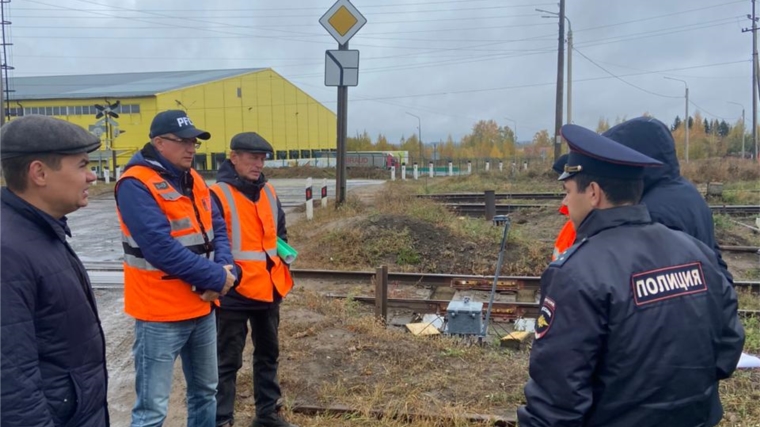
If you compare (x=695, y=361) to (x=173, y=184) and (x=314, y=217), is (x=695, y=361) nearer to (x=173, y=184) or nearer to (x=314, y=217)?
(x=173, y=184)

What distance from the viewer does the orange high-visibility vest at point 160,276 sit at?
3113mm

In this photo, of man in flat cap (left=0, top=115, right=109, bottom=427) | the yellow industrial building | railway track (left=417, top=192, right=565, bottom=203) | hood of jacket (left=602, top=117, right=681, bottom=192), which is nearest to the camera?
man in flat cap (left=0, top=115, right=109, bottom=427)

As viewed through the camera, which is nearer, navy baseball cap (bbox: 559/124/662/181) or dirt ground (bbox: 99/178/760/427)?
navy baseball cap (bbox: 559/124/662/181)

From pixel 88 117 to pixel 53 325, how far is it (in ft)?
154

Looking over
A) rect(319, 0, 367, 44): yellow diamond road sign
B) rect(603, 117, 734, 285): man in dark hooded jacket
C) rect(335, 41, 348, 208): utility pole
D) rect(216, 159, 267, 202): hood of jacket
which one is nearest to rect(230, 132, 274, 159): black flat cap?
rect(216, 159, 267, 202): hood of jacket

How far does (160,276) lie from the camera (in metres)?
3.13

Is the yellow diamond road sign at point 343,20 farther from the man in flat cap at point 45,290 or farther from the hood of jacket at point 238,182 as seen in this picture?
the man in flat cap at point 45,290

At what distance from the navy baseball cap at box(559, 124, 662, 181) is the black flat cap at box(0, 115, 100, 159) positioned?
1896 mm

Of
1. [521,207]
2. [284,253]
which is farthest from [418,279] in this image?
[521,207]

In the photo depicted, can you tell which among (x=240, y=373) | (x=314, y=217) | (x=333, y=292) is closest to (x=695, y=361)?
(x=240, y=373)

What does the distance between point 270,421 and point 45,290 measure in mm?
2236

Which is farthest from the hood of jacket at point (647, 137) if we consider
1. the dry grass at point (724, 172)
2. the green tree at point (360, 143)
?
the green tree at point (360, 143)

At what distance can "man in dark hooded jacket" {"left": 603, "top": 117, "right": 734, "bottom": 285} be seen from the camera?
2609 mm

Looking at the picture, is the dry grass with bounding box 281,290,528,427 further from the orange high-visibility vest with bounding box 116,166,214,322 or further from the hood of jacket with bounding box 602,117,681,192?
the hood of jacket with bounding box 602,117,681,192
